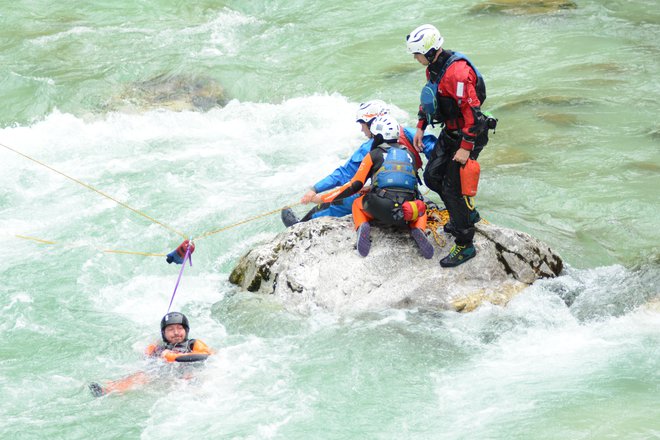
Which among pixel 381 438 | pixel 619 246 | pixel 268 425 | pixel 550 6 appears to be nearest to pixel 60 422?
pixel 268 425

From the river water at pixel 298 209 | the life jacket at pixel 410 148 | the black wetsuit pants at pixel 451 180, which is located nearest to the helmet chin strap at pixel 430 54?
the black wetsuit pants at pixel 451 180

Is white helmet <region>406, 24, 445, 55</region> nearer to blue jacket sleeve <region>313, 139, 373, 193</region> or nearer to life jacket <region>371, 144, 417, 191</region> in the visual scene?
life jacket <region>371, 144, 417, 191</region>

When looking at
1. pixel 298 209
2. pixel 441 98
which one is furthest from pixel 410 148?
pixel 298 209

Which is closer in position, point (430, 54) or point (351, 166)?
point (430, 54)

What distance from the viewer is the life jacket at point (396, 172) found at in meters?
7.96

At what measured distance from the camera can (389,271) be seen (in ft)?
26.4

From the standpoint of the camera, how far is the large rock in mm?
7930

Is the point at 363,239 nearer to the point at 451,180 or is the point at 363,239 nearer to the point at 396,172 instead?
the point at 396,172

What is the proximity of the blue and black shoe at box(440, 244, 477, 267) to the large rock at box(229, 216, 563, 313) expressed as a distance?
8 centimetres

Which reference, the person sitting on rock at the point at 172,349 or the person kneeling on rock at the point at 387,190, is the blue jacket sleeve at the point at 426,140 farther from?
the person sitting on rock at the point at 172,349

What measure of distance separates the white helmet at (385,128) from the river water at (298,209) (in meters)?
1.67

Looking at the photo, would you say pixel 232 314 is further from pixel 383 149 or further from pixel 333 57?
pixel 333 57

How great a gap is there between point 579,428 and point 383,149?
3207 millimetres

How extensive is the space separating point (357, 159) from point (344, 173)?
19cm
